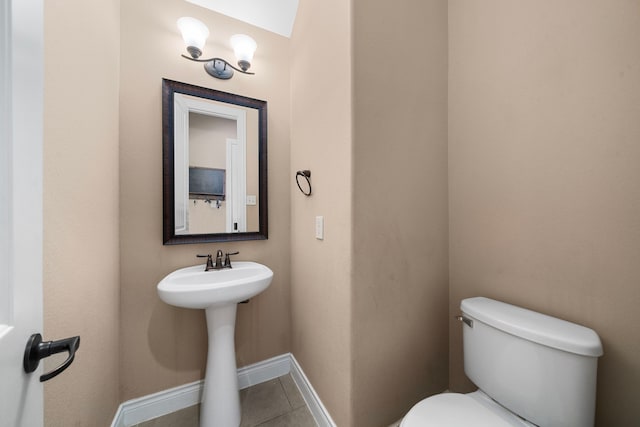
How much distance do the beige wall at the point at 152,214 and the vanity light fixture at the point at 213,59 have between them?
0.05 m

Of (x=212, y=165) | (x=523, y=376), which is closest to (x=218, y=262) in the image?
(x=212, y=165)

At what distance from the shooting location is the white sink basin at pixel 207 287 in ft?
3.30

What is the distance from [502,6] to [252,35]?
1.37 m

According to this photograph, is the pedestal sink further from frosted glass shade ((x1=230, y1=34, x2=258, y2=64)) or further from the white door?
frosted glass shade ((x1=230, y1=34, x2=258, y2=64))

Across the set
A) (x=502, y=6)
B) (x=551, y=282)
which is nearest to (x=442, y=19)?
(x=502, y=6)

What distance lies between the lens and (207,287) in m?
1.02

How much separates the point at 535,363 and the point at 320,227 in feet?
3.15

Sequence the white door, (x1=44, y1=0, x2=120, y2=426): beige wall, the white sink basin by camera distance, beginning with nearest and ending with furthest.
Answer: the white door → (x1=44, y1=0, x2=120, y2=426): beige wall → the white sink basin

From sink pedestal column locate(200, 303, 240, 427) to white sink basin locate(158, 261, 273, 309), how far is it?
0.16 m

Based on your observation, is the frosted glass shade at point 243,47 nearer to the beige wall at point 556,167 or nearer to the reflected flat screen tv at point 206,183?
the reflected flat screen tv at point 206,183

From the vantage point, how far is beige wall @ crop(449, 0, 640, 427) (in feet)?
2.51

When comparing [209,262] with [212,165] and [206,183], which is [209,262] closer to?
[206,183]

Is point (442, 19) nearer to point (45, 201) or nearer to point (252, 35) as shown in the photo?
point (252, 35)

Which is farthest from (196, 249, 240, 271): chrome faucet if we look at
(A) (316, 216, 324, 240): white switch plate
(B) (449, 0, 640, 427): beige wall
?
(B) (449, 0, 640, 427): beige wall
